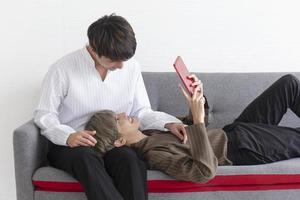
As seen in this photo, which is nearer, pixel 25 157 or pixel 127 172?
pixel 127 172

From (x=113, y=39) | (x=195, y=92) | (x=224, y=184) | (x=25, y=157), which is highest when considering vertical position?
(x=113, y=39)

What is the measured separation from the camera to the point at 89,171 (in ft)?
5.49

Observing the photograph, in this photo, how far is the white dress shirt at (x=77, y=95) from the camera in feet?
6.39

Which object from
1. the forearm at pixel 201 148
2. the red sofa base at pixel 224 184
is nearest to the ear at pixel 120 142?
the red sofa base at pixel 224 184

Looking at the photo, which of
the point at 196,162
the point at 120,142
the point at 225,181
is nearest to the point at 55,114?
the point at 120,142

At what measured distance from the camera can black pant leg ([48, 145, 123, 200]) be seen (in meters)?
1.63

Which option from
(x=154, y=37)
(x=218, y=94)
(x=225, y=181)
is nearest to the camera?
(x=225, y=181)

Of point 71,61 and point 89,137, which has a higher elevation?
point 71,61

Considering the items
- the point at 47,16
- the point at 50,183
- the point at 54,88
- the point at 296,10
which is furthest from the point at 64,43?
the point at 296,10

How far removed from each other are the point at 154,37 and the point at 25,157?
1.05 meters

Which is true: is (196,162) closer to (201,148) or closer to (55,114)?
(201,148)

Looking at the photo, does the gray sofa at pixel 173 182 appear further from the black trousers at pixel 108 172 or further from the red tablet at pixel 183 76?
the red tablet at pixel 183 76

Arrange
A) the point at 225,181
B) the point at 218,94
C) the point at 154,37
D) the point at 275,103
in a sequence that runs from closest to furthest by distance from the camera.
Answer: the point at 225,181 < the point at 275,103 < the point at 218,94 < the point at 154,37

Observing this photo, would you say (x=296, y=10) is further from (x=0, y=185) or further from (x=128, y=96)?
(x=0, y=185)
